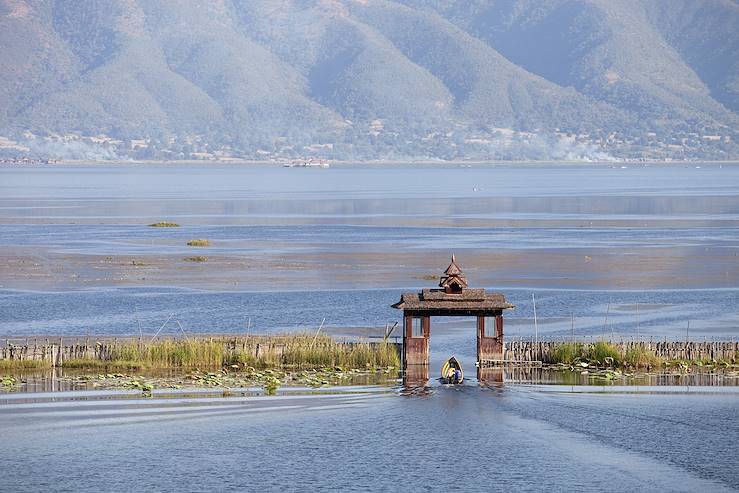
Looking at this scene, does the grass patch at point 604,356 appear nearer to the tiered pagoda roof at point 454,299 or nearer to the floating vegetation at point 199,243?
the tiered pagoda roof at point 454,299

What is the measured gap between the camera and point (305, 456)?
39094 millimetres

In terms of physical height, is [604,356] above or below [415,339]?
below

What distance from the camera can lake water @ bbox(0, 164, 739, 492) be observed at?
37.7 metres

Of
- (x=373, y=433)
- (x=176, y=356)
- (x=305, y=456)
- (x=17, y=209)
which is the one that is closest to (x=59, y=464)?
(x=305, y=456)

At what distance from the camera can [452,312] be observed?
155ft

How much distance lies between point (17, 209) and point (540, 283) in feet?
324

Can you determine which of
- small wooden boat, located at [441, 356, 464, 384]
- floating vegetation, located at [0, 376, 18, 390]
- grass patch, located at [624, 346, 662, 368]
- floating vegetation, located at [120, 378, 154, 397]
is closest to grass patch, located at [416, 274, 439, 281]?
grass patch, located at [624, 346, 662, 368]

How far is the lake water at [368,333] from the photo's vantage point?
37.7 metres

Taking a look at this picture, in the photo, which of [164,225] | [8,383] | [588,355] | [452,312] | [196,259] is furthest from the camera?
[164,225]

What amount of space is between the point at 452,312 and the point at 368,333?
12523 mm

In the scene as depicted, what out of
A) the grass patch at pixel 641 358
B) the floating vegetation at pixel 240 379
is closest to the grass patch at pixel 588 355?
the grass patch at pixel 641 358

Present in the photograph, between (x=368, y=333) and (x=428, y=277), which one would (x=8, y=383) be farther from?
(x=428, y=277)

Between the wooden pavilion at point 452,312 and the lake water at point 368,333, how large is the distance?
1343mm

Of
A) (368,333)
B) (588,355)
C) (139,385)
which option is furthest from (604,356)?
(139,385)
